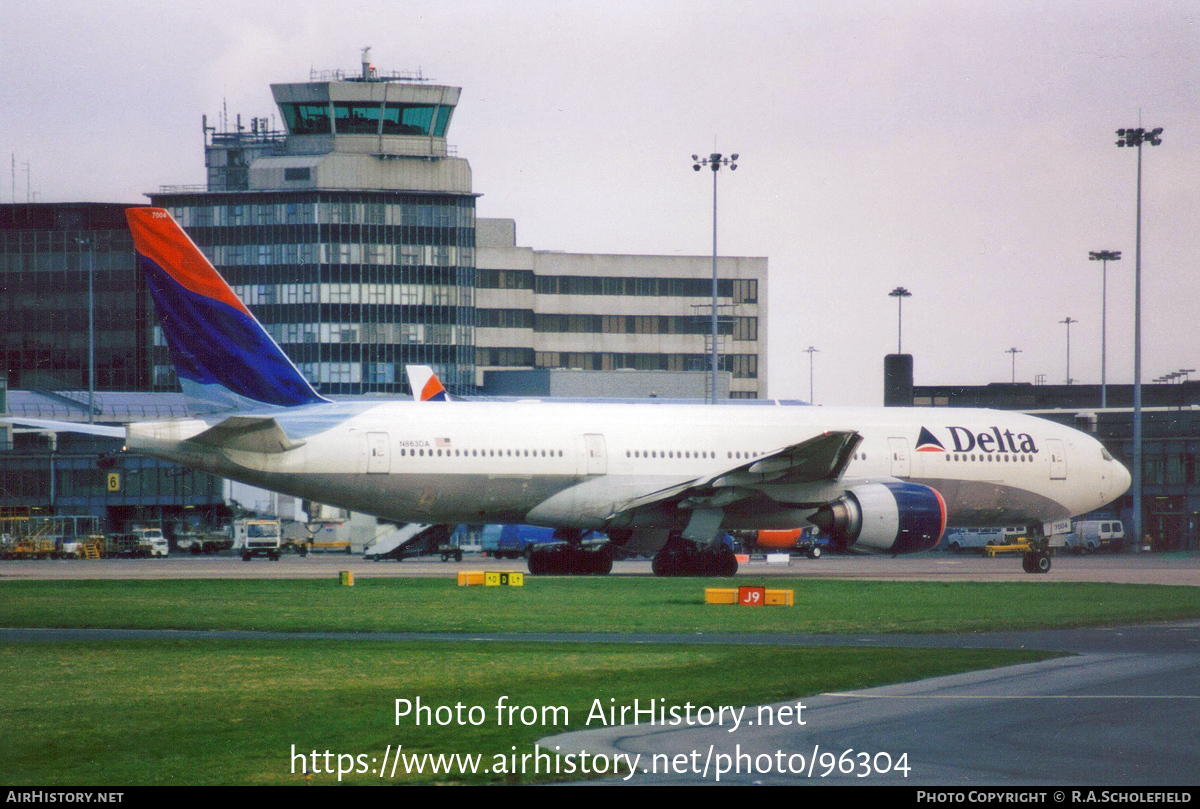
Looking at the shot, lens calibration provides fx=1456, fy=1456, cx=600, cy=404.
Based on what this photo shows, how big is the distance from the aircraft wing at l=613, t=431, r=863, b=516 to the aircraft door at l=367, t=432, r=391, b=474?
6481 mm

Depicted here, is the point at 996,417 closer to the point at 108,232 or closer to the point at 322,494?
the point at 322,494

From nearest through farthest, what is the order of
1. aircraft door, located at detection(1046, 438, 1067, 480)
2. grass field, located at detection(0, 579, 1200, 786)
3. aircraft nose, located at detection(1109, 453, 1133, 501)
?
grass field, located at detection(0, 579, 1200, 786), aircraft door, located at detection(1046, 438, 1067, 480), aircraft nose, located at detection(1109, 453, 1133, 501)

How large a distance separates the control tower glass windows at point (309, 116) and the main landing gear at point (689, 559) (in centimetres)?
9580

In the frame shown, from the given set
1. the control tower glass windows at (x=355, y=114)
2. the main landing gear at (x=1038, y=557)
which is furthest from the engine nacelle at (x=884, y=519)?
the control tower glass windows at (x=355, y=114)

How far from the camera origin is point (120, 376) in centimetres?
14012

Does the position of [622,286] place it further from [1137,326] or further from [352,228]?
[1137,326]

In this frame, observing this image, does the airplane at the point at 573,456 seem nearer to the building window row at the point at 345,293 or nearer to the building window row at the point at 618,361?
the building window row at the point at 345,293

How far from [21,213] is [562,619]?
13227 cm

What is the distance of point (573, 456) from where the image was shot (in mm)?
37406

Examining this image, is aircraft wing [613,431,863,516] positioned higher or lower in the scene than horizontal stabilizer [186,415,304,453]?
lower

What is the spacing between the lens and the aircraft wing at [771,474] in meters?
36.0

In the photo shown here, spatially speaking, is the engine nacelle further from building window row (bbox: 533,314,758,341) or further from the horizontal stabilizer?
building window row (bbox: 533,314,758,341)

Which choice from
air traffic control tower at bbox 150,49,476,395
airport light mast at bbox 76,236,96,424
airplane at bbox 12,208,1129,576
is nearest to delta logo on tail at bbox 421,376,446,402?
airplane at bbox 12,208,1129,576

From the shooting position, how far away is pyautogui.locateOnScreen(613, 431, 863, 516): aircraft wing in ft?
118
